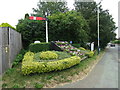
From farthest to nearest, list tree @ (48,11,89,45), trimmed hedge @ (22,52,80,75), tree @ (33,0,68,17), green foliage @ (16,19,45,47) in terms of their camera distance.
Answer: tree @ (33,0,68,17) → green foliage @ (16,19,45,47) → tree @ (48,11,89,45) → trimmed hedge @ (22,52,80,75)

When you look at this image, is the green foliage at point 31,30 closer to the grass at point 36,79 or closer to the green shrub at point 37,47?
the green shrub at point 37,47

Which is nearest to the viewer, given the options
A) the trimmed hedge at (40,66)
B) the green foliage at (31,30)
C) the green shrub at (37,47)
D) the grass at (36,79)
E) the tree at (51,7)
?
the grass at (36,79)

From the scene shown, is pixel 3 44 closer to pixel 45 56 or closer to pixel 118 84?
pixel 45 56

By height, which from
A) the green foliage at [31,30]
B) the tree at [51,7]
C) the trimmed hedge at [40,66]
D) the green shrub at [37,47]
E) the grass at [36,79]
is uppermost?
the tree at [51,7]

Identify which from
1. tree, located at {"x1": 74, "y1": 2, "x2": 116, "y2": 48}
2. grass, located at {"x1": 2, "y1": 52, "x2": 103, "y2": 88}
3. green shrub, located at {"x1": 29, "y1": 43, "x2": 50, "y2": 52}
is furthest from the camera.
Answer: tree, located at {"x1": 74, "y1": 2, "x2": 116, "y2": 48}

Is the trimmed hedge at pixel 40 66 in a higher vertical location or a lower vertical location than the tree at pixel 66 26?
lower

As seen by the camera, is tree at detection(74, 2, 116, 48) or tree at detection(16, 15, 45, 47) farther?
tree at detection(74, 2, 116, 48)

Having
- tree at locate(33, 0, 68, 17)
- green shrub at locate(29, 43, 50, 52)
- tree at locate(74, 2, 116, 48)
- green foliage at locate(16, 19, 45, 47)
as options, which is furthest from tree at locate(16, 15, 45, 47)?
tree at locate(74, 2, 116, 48)

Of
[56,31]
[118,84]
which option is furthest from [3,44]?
[56,31]

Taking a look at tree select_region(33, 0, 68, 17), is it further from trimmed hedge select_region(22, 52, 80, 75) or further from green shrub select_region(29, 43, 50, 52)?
trimmed hedge select_region(22, 52, 80, 75)

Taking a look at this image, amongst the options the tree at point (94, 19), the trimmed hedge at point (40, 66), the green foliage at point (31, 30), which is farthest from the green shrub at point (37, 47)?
the tree at point (94, 19)

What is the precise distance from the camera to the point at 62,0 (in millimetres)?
16859

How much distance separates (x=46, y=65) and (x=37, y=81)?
0.69 meters

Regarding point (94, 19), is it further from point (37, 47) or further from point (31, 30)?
point (37, 47)
